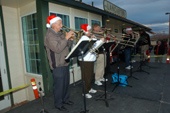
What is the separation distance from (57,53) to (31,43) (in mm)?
2078

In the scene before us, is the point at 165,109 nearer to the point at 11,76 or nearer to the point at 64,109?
the point at 64,109

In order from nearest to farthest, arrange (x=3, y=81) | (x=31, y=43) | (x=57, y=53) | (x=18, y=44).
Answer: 1. (x=57, y=53)
2. (x=3, y=81)
3. (x=31, y=43)
4. (x=18, y=44)

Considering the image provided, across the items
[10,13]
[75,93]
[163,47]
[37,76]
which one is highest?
[10,13]

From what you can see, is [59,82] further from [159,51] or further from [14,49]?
[159,51]

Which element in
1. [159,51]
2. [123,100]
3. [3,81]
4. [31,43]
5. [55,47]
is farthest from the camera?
[159,51]

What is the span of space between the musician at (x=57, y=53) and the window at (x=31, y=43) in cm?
162

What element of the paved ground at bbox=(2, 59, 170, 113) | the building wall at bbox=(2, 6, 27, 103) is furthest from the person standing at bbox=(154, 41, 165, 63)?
the building wall at bbox=(2, 6, 27, 103)

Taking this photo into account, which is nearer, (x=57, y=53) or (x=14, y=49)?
(x=57, y=53)

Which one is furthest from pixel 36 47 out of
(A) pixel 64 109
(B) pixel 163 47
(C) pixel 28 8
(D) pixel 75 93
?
(B) pixel 163 47

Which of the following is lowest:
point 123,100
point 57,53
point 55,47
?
point 123,100

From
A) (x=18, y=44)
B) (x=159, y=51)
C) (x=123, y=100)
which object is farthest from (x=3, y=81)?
(x=159, y=51)

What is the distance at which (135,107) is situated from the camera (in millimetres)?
2744

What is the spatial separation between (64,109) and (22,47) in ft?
8.64

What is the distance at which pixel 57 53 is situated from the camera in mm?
2527
